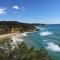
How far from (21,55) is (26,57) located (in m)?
0.36

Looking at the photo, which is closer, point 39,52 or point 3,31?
point 39,52

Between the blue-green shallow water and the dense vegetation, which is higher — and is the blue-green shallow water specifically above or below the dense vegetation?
below

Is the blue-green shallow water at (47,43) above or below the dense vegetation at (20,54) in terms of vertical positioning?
below

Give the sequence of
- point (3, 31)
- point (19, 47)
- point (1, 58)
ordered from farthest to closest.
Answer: point (3, 31) < point (19, 47) < point (1, 58)

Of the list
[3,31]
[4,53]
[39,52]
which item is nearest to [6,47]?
[4,53]

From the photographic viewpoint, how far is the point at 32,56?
35.3ft

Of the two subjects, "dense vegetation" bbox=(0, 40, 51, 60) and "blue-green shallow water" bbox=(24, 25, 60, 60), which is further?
"blue-green shallow water" bbox=(24, 25, 60, 60)

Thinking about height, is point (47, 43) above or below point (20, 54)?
below

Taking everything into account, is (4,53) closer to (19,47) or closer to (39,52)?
(19,47)

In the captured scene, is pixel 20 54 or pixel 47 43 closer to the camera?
pixel 20 54

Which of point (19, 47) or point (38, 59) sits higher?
point (19, 47)

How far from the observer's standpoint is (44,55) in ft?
37.2

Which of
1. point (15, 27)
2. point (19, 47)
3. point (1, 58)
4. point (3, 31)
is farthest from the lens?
point (15, 27)

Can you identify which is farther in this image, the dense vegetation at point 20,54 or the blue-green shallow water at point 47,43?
the blue-green shallow water at point 47,43
